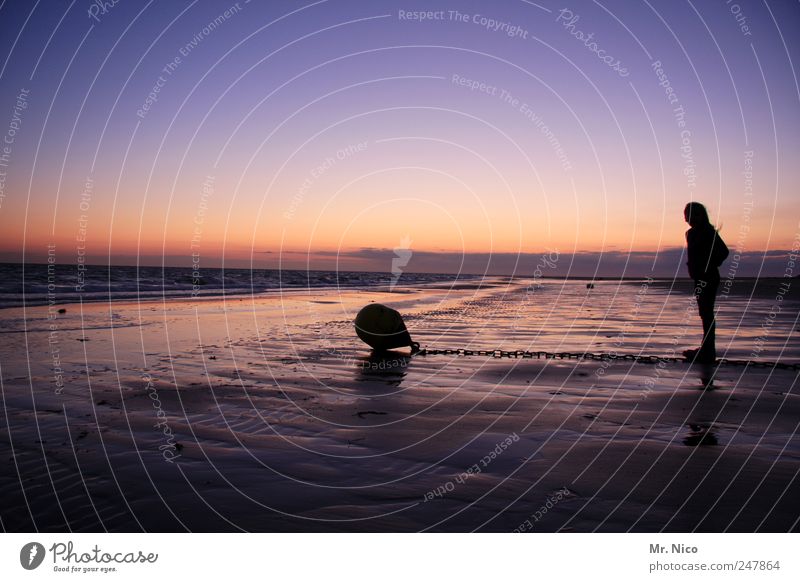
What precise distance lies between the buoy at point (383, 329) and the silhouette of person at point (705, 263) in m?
6.33

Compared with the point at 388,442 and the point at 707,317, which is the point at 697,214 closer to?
the point at 707,317

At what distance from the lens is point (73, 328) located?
1750 centimetres

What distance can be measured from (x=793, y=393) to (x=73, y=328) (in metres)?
18.9

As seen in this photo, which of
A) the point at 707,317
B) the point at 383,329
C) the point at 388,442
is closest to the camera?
the point at 388,442

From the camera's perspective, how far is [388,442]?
6.38m

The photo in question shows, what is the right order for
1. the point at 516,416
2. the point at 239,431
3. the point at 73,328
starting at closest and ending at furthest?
1. the point at 239,431
2. the point at 516,416
3. the point at 73,328

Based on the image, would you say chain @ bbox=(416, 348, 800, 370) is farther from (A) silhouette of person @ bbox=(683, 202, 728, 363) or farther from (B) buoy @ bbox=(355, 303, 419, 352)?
(B) buoy @ bbox=(355, 303, 419, 352)

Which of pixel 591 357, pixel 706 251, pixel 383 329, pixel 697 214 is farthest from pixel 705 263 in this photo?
pixel 383 329

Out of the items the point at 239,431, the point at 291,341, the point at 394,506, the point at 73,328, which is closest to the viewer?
the point at 394,506

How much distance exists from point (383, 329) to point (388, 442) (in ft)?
22.7

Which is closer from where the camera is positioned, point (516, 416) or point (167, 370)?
point (516, 416)

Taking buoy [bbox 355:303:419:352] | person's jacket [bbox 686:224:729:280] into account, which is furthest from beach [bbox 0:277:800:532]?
person's jacket [bbox 686:224:729:280]

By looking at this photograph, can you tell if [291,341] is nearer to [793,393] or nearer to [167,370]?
[167,370]

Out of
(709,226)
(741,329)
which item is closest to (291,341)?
(709,226)
